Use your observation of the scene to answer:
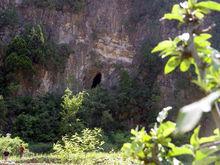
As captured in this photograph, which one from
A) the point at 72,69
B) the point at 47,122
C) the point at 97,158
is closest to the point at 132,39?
the point at 72,69

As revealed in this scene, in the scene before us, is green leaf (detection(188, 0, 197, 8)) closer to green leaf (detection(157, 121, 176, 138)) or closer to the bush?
green leaf (detection(157, 121, 176, 138))

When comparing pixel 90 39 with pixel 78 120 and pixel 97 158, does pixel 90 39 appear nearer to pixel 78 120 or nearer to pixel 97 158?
pixel 78 120

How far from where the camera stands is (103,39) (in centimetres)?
2484

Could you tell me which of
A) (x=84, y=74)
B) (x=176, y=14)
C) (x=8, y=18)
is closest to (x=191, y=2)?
(x=176, y=14)

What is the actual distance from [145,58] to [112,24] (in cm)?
273

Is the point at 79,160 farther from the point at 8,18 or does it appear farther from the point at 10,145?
the point at 8,18

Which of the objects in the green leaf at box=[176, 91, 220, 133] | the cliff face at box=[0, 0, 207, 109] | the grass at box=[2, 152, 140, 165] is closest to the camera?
the green leaf at box=[176, 91, 220, 133]

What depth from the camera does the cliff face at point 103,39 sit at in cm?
2333

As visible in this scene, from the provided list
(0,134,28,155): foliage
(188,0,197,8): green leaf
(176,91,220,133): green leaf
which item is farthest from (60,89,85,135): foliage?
(176,91,220,133): green leaf

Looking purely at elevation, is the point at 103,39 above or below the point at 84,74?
above

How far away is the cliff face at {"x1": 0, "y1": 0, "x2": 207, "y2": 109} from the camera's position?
918 inches

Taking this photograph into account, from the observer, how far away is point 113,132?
21.0 meters

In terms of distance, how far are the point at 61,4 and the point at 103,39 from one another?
2.86 meters

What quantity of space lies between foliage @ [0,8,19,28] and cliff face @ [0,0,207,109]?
0.36 meters
